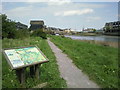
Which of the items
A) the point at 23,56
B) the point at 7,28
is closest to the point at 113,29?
the point at 7,28

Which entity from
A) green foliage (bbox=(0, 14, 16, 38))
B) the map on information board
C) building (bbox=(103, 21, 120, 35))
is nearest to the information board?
the map on information board

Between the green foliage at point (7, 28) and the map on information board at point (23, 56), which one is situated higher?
the green foliage at point (7, 28)

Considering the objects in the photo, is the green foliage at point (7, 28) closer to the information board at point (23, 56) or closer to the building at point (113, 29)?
the information board at point (23, 56)

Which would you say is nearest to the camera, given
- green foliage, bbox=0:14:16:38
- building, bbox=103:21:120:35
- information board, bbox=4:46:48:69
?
information board, bbox=4:46:48:69

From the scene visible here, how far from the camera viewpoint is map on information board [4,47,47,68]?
3.89 meters

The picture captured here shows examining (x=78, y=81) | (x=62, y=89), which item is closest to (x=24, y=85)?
(x=62, y=89)

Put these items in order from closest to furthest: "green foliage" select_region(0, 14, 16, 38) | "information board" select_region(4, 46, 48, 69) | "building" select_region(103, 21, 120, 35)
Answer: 1. "information board" select_region(4, 46, 48, 69)
2. "green foliage" select_region(0, 14, 16, 38)
3. "building" select_region(103, 21, 120, 35)

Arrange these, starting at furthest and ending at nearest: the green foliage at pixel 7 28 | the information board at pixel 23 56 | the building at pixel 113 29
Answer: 1. the building at pixel 113 29
2. the green foliage at pixel 7 28
3. the information board at pixel 23 56

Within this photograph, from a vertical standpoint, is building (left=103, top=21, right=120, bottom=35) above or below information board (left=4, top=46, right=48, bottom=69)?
above

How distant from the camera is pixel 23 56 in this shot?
4207 millimetres

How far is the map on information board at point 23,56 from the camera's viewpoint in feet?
12.8

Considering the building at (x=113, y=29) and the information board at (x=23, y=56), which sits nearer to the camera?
the information board at (x=23, y=56)

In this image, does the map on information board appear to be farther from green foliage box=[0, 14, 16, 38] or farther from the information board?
green foliage box=[0, 14, 16, 38]

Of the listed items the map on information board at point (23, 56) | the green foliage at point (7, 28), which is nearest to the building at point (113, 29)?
the green foliage at point (7, 28)
